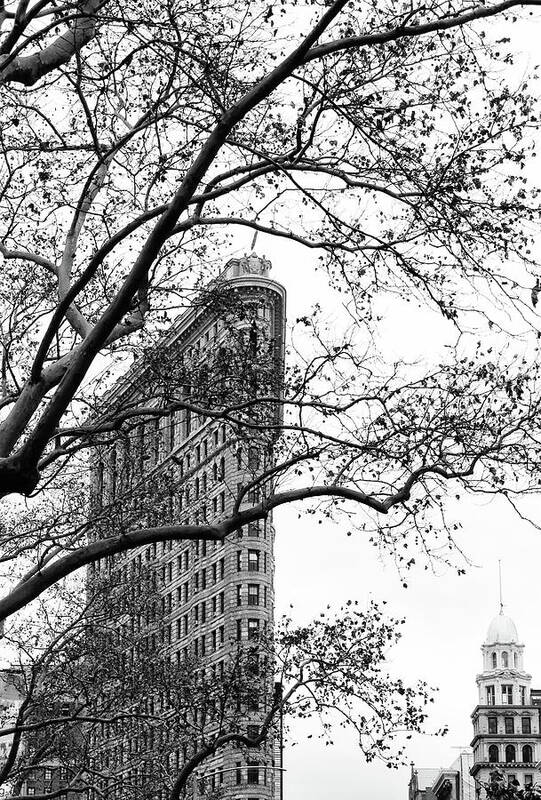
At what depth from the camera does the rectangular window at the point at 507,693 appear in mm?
130875

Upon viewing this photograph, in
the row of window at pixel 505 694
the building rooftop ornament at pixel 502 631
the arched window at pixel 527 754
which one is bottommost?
the arched window at pixel 527 754

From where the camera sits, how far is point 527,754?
124 meters

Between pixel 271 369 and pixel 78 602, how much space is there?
38.8ft

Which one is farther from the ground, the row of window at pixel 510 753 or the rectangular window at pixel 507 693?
the rectangular window at pixel 507 693

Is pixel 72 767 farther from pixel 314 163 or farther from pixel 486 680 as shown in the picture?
pixel 486 680

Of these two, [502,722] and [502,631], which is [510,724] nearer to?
[502,722]

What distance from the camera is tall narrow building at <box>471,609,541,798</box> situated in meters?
124

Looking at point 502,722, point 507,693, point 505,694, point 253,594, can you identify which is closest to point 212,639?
point 253,594

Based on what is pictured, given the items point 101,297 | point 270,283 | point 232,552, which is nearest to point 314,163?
point 101,297

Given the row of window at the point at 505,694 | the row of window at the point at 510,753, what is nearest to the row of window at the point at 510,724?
the row of window at the point at 510,753

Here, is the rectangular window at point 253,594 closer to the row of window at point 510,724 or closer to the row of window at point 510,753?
the row of window at point 510,753

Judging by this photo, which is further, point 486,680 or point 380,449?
point 486,680

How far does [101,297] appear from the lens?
20.7 metres

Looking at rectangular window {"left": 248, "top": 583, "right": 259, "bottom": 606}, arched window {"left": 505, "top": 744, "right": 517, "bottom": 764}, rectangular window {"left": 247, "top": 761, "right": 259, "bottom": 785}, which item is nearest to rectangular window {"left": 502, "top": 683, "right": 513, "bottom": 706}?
arched window {"left": 505, "top": 744, "right": 517, "bottom": 764}
